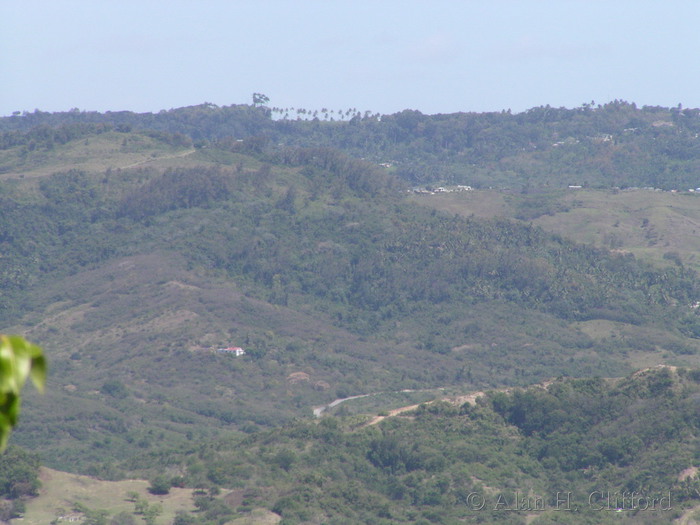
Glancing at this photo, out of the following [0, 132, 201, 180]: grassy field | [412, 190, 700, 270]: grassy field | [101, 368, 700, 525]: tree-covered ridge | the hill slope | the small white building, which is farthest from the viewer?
[0, 132, 201, 180]: grassy field

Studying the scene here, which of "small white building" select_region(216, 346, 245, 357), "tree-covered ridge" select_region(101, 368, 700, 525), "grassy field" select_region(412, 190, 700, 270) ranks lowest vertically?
"small white building" select_region(216, 346, 245, 357)

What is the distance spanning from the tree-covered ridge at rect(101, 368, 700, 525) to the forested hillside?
672 millimetres

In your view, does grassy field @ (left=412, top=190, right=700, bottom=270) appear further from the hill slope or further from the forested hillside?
the hill slope

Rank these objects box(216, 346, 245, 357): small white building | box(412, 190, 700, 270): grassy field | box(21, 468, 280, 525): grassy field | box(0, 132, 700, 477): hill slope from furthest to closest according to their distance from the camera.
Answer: box(412, 190, 700, 270): grassy field
box(216, 346, 245, 357): small white building
box(0, 132, 700, 477): hill slope
box(21, 468, 280, 525): grassy field

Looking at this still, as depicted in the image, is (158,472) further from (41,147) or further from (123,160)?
(41,147)

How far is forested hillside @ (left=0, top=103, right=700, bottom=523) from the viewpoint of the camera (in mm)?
73938

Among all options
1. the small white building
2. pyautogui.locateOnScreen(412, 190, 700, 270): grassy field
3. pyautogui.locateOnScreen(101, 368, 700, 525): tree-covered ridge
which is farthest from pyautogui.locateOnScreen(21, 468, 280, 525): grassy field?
pyautogui.locateOnScreen(412, 190, 700, 270): grassy field

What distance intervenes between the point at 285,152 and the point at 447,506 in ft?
323

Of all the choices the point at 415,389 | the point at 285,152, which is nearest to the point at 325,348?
the point at 415,389

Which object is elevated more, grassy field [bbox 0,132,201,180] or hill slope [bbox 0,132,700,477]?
grassy field [bbox 0,132,201,180]

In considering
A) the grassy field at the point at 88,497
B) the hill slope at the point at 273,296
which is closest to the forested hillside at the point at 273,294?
the hill slope at the point at 273,296

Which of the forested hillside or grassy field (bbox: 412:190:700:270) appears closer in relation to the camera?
the forested hillside

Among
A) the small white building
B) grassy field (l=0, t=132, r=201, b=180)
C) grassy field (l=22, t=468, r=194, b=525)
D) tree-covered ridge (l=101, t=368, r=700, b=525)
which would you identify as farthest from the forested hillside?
grassy field (l=22, t=468, r=194, b=525)

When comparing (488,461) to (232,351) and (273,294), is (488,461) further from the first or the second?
(273,294)
